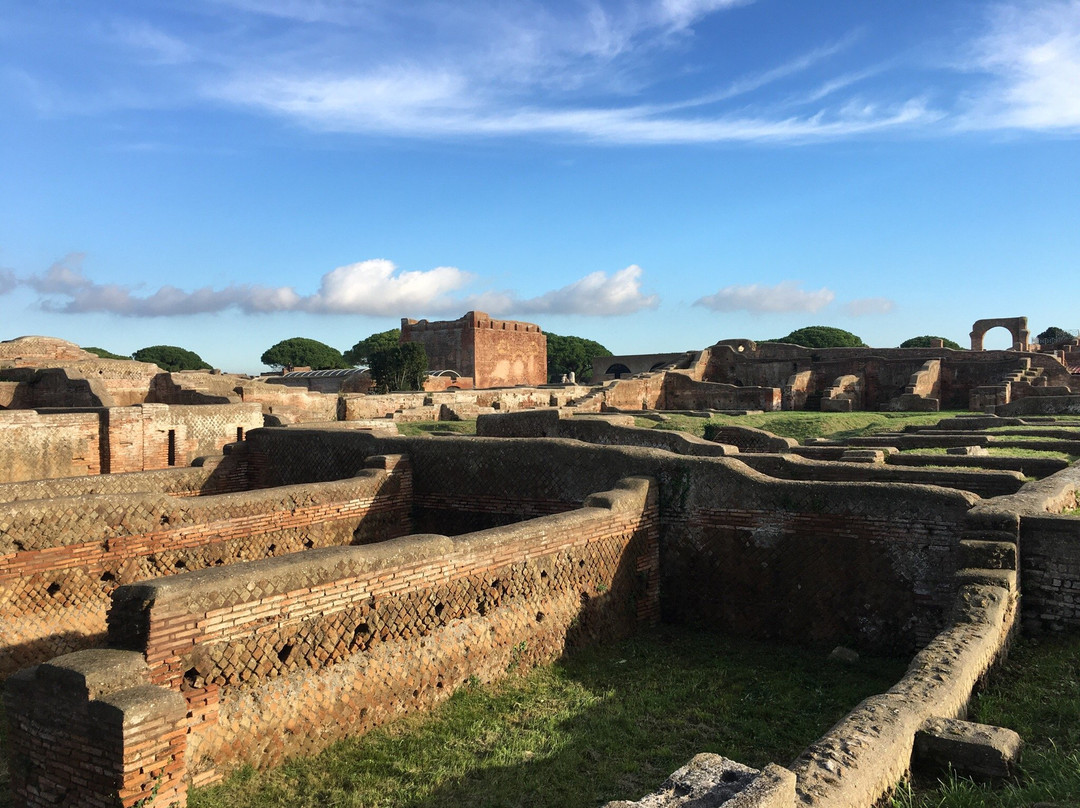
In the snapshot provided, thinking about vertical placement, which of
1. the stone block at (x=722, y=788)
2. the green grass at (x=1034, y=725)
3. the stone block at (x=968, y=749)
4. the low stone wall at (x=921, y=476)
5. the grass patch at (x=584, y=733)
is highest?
the low stone wall at (x=921, y=476)

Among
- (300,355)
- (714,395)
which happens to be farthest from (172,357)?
(714,395)

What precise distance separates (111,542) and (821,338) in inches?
2779

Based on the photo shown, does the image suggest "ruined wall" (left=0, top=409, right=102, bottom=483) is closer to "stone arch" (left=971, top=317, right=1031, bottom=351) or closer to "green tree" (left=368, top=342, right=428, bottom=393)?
"green tree" (left=368, top=342, right=428, bottom=393)

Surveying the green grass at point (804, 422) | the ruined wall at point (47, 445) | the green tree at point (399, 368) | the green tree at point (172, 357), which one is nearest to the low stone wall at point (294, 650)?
the ruined wall at point (47, 445)

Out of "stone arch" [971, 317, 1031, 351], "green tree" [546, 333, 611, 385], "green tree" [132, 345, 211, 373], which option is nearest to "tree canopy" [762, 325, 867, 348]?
"green tree" [546, 333, 611, 385]

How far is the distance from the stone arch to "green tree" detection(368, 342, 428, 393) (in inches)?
1044

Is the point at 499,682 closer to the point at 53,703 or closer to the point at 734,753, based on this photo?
the point at 734,753

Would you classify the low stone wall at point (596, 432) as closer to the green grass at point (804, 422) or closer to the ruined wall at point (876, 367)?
the green grass at point (804, 422)

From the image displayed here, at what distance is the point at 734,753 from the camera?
16.4 feet

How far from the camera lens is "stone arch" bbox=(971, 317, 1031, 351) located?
34.1 m

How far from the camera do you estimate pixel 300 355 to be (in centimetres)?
7669

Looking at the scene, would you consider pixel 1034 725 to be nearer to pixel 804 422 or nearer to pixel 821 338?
pixel 804 422

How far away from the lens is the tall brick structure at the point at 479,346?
147 ft

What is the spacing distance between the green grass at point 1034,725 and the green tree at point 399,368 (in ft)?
117
